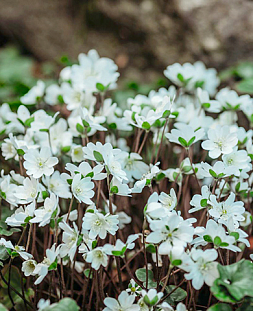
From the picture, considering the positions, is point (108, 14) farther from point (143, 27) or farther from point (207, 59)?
point (207, 59)

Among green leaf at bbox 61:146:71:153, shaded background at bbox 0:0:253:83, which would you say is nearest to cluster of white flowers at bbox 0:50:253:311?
green leaf at bbox 61:146:71:153

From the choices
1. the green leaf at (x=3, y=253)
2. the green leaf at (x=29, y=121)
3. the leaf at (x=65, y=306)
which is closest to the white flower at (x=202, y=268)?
the leaf at (x=65, y=306)

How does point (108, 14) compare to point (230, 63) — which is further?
point (108, 14)

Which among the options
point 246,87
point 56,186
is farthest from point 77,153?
point 246,87

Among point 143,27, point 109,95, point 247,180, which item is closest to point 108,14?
point 143,27

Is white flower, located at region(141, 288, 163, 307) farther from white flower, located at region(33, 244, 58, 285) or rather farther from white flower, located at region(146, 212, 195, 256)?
white flower, located at region(33, 244, 58, 285)

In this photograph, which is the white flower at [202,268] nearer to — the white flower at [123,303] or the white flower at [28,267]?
the white flower at [123,303]
